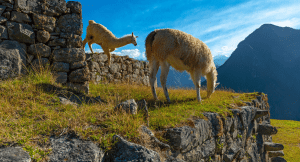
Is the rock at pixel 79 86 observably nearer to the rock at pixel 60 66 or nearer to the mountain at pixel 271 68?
the rock at pixel 60 66

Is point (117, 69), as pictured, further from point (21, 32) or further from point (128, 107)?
point (128, 107)

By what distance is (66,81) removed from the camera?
4656mm

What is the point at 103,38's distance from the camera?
755cm

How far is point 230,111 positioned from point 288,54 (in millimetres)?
133722

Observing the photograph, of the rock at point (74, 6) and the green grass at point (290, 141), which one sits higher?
the rock at point (74, 6)

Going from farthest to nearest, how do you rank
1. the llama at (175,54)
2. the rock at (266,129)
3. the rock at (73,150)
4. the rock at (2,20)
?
the rock at (266,129)
the llama at (175,54)
the rock at (2,20)
the rock at (73,150)

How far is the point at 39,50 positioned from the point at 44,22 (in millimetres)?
783

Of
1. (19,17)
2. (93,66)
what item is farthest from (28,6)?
(93,66)

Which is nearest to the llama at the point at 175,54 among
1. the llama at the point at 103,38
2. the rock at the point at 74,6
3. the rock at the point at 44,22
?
the rock at the point at 74,6

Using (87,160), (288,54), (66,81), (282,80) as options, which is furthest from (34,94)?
(288,54)

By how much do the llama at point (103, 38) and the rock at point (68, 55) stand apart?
2.92 meters

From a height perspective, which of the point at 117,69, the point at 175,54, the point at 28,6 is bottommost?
the point at 175,54

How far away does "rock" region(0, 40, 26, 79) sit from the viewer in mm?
3705

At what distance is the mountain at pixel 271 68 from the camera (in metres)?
87.9
